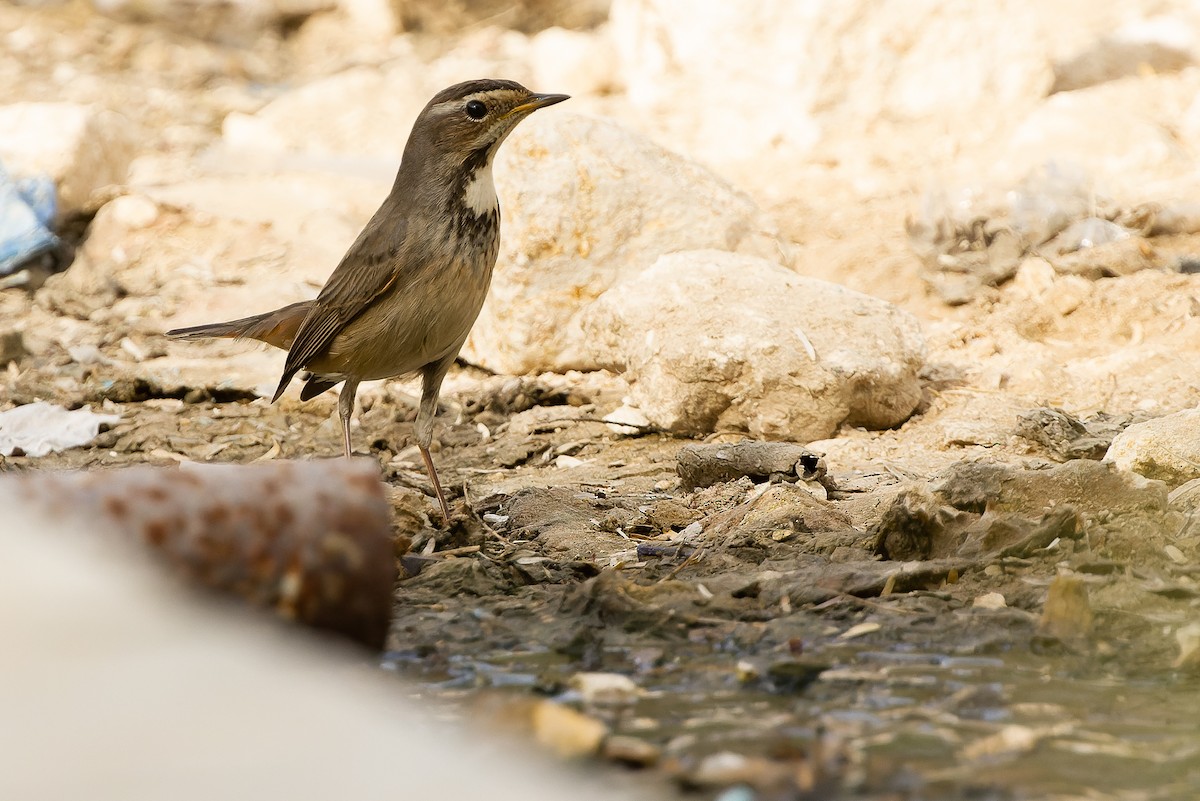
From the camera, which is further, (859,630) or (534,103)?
(534,103)

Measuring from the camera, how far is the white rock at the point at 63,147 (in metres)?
10.1

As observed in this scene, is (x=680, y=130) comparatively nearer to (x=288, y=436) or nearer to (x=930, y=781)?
(x=288, y=436)

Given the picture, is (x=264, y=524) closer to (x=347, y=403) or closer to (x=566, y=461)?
(x=347, y=403)

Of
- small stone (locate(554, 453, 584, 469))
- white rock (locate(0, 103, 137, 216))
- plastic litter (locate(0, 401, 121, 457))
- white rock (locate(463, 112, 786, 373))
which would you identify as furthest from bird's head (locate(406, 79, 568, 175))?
white rock (locate(0, 103, 137, 216))

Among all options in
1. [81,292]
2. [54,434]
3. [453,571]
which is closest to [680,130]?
[81,292]

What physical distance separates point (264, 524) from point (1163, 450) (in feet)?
10.3

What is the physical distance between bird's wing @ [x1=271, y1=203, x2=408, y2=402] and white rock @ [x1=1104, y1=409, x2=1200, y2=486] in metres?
2.82

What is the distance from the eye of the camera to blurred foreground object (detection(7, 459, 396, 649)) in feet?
9.45

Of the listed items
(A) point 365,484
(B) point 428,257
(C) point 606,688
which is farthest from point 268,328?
(C) point 606,688

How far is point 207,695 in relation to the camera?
8.58ft

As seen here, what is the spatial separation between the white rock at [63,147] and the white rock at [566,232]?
3964 mm

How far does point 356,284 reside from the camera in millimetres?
5703

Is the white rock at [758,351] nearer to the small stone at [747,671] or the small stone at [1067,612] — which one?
the small stone at [1067,612]

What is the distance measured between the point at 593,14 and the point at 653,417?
35.5 ft
